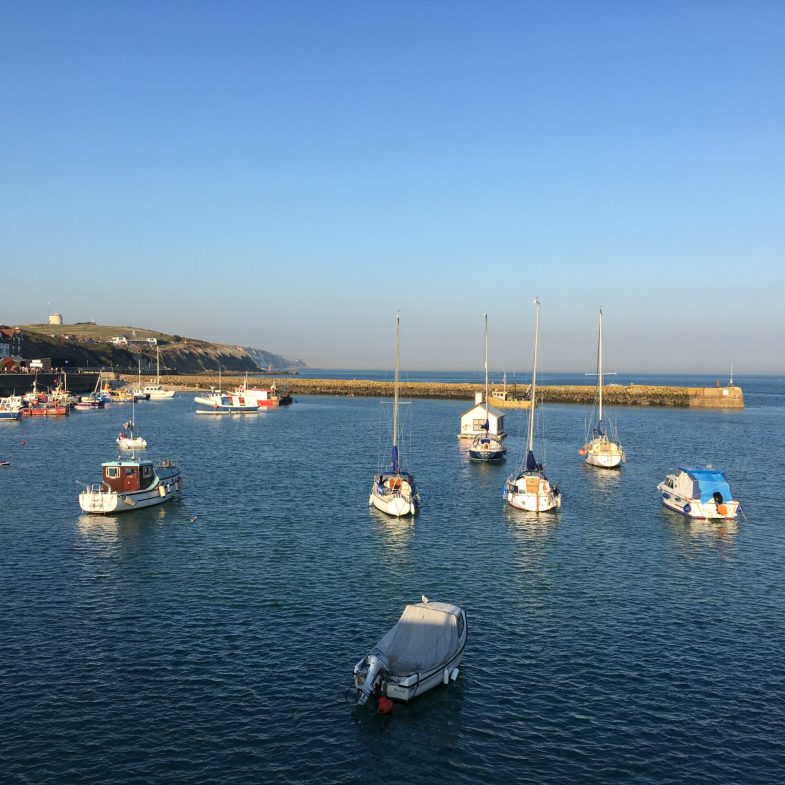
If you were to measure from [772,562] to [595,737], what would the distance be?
2808 centimetres

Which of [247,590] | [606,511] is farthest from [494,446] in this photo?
[247,590]

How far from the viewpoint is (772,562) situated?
45625 mm

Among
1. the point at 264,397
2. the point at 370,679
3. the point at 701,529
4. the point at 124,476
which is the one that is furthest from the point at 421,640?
the point at 264,397

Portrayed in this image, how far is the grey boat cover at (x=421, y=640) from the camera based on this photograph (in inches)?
1070

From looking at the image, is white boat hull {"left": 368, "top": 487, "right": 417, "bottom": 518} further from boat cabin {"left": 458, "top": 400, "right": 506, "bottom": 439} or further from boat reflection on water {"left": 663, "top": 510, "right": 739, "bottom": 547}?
boat cabin {"left": 458, "top": 400, "right": 506, "bottom": 439}

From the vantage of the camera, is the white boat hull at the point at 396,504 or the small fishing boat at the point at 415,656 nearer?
the small fishing boat at the point at 415,656

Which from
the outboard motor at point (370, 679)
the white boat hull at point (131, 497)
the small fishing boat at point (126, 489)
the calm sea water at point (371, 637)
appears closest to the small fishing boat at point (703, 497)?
the calm sea water at point (371, 637)

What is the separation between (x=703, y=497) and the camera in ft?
189

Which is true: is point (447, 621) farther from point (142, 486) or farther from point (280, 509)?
point (142, 486)

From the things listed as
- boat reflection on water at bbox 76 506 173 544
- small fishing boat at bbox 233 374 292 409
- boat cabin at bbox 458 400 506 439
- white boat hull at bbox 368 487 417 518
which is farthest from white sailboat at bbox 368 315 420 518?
small fishing boat at bbox 233 374 292 409

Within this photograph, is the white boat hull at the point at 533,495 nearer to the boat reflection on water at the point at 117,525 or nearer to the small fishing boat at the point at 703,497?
the small fishing boat at the point at 703,497

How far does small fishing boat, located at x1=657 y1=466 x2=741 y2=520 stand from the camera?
5750 cm

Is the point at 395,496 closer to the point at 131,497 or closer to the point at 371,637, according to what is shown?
the point at 131,497

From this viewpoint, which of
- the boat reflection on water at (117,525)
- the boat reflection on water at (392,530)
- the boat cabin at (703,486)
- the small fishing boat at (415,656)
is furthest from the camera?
the boat cabin at (703,486)
